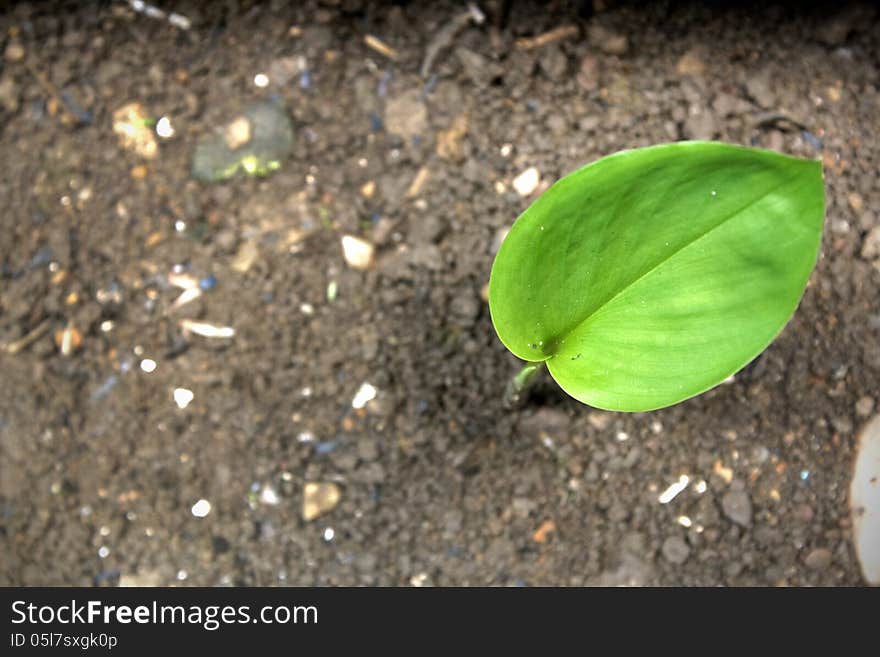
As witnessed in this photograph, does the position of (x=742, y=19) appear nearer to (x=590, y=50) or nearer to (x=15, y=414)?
(x=590, y=50)

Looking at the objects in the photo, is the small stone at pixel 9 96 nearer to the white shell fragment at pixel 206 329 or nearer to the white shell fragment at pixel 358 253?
the white shell fragment at pixel 206 329

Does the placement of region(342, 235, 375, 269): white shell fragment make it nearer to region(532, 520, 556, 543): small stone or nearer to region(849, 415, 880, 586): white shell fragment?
region(532, 520, 556, 543): small stone

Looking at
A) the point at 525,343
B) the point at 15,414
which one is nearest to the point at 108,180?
the point at 15,414

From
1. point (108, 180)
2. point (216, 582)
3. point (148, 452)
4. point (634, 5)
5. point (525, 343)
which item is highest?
point (634, 5)

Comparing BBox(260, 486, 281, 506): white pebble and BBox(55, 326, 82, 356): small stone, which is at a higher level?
BBox(55, 326, 82, 356): small stone

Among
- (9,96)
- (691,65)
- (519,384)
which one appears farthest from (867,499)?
(9,96)

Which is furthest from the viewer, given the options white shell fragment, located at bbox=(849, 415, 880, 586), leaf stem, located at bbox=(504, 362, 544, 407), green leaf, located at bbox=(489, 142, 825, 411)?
white shell fragment, located at bbox=(849, 415, 880, 586)

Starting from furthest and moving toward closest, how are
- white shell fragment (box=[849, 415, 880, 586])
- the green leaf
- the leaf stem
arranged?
1. white shell fragment (box=[849, 415, 880, 586])
2. the leaf stem
3. the green leaf

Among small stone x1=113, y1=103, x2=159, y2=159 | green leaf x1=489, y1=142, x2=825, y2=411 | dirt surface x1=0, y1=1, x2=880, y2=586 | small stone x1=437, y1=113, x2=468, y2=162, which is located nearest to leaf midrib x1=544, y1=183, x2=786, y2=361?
green leaf x1=489, y1=142, x2=825, y2=411
